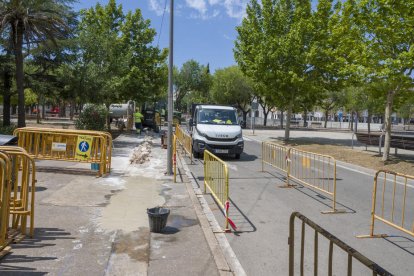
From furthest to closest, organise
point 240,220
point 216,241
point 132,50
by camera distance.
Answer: point 132,50
point 240,220
point 216,241

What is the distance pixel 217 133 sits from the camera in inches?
609

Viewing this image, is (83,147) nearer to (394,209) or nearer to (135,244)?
(135,244)

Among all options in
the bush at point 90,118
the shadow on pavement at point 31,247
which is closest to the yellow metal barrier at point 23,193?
the shadow on pavement at point 31,247

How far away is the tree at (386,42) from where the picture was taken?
1373 centimetres

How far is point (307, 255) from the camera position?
5508 millimetres

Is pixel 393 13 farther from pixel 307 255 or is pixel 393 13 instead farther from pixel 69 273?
pixel 69 273

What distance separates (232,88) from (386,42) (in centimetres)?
3709

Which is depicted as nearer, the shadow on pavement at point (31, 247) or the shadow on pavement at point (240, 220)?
the shadow on pavement at point (31, 247)

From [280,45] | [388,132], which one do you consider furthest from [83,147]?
[280,45]

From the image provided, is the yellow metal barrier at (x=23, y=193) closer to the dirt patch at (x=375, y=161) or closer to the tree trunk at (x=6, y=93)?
the dirt patch at (x=375, y=161)

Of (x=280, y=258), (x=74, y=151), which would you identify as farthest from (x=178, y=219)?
(x=74, y=151)

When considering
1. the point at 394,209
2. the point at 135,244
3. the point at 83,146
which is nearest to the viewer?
the point at 135,244

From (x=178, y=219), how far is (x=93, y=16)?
2526 cm

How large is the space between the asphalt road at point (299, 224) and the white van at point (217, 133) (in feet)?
10.4
